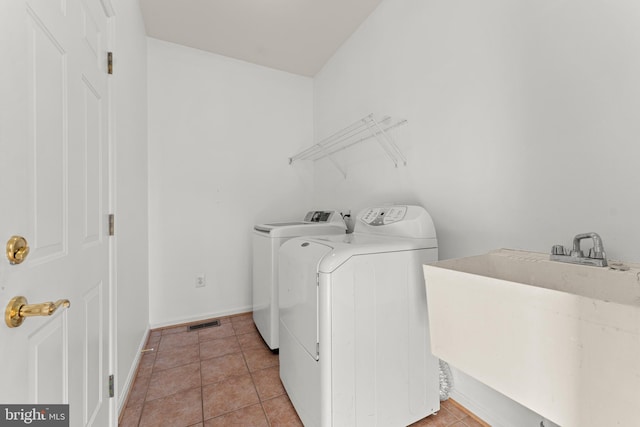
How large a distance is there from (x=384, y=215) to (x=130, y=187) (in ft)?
5.79

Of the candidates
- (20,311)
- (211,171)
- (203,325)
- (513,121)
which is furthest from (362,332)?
(211,171)

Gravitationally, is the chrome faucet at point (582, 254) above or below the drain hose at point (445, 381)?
above

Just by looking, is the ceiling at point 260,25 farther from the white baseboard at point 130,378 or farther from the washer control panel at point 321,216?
the white baseboard at point 130,378

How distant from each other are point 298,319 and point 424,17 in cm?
208

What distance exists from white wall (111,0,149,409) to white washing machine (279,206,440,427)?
101 cm

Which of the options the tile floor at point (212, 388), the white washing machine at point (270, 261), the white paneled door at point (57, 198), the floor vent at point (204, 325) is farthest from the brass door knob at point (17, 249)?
the floor vent at point (204, 325)

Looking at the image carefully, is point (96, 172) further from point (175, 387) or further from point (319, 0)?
point (319, 0)

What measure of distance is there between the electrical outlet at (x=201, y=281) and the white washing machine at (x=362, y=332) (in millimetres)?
1535

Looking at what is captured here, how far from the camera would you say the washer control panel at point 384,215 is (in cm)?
164

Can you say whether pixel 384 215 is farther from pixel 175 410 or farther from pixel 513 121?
pixel 175 410

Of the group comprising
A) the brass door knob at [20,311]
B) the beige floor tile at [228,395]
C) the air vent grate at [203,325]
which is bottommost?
the beige floor tile at [228,395]

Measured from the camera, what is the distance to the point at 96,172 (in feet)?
3.87

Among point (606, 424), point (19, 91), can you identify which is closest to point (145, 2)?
point (19, 91)

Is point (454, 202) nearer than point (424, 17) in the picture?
Yes
